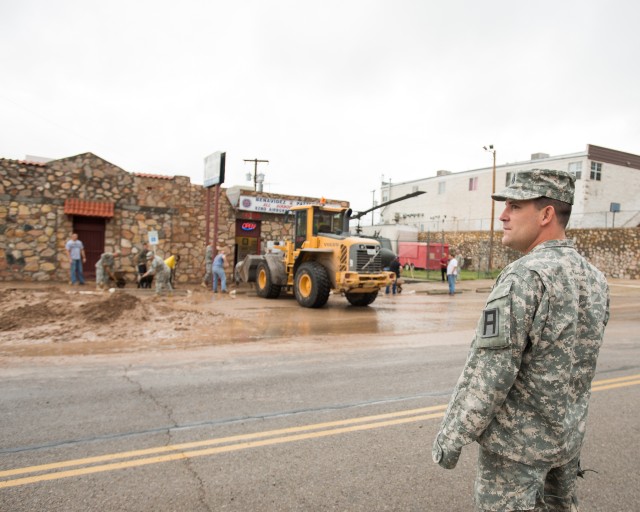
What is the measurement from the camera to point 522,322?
6.02ft

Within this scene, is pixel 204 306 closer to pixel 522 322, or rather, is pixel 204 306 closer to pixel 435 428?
pixel 435 428

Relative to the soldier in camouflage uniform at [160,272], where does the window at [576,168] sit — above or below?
above

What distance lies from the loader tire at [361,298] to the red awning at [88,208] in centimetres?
987

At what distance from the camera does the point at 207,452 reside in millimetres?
3822

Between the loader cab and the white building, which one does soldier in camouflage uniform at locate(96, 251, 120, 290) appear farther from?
the white building

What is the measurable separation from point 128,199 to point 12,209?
12.6 feet

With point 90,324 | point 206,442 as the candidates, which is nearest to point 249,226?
point 90,324

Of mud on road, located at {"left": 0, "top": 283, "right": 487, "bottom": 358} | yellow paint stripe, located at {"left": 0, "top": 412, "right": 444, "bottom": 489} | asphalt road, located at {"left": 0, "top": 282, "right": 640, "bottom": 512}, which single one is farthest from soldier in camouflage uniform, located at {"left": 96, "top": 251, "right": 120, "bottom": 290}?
yellow paint stripe, located at {"left": 0, "top": 412, "right": 444, "bottom": 489}

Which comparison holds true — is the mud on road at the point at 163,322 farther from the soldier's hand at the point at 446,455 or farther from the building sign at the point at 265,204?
the building sign at the point at 265,204

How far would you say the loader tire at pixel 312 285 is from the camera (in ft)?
44.2

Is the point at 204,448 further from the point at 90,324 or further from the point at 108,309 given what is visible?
the point at 108,309

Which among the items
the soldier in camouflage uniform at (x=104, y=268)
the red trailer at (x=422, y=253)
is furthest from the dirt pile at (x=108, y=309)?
the red trailer at (x=422, y=253)

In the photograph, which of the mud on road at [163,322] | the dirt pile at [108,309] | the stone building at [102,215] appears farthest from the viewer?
the stone building at [102,215]

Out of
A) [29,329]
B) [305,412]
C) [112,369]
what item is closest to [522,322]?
[305,412]
